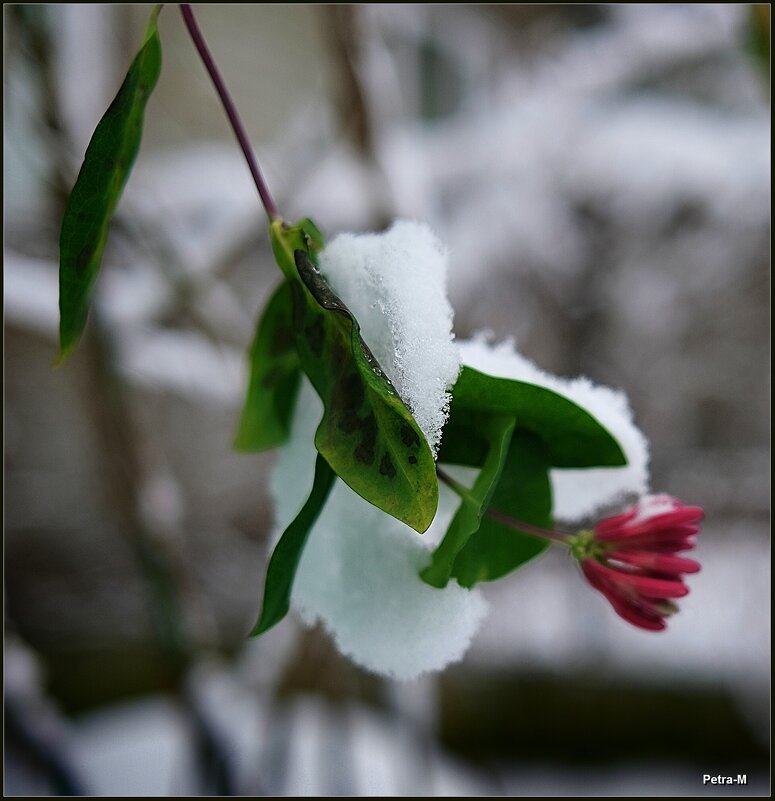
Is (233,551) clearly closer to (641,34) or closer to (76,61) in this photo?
(76,61)

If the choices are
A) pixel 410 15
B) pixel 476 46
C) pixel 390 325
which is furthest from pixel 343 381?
pixel 476 46

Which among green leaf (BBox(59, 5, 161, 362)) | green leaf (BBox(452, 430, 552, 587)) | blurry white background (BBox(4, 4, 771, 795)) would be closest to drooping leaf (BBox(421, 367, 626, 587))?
green leaf (BBox(452, 430, 552, 587))

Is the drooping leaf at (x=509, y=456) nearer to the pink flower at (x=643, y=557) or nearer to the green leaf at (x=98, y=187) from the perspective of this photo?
the pink flower at (x=643, y=557)

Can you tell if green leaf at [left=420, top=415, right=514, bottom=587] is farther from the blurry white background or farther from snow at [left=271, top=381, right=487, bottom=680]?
the blurry white background

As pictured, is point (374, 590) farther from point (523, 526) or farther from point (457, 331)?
point (457, 331)

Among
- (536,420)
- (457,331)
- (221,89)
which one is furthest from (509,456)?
(457,331)

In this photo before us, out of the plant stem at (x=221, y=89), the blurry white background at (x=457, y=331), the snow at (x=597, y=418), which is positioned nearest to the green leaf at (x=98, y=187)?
the plant stem at (x=221, y=89)
